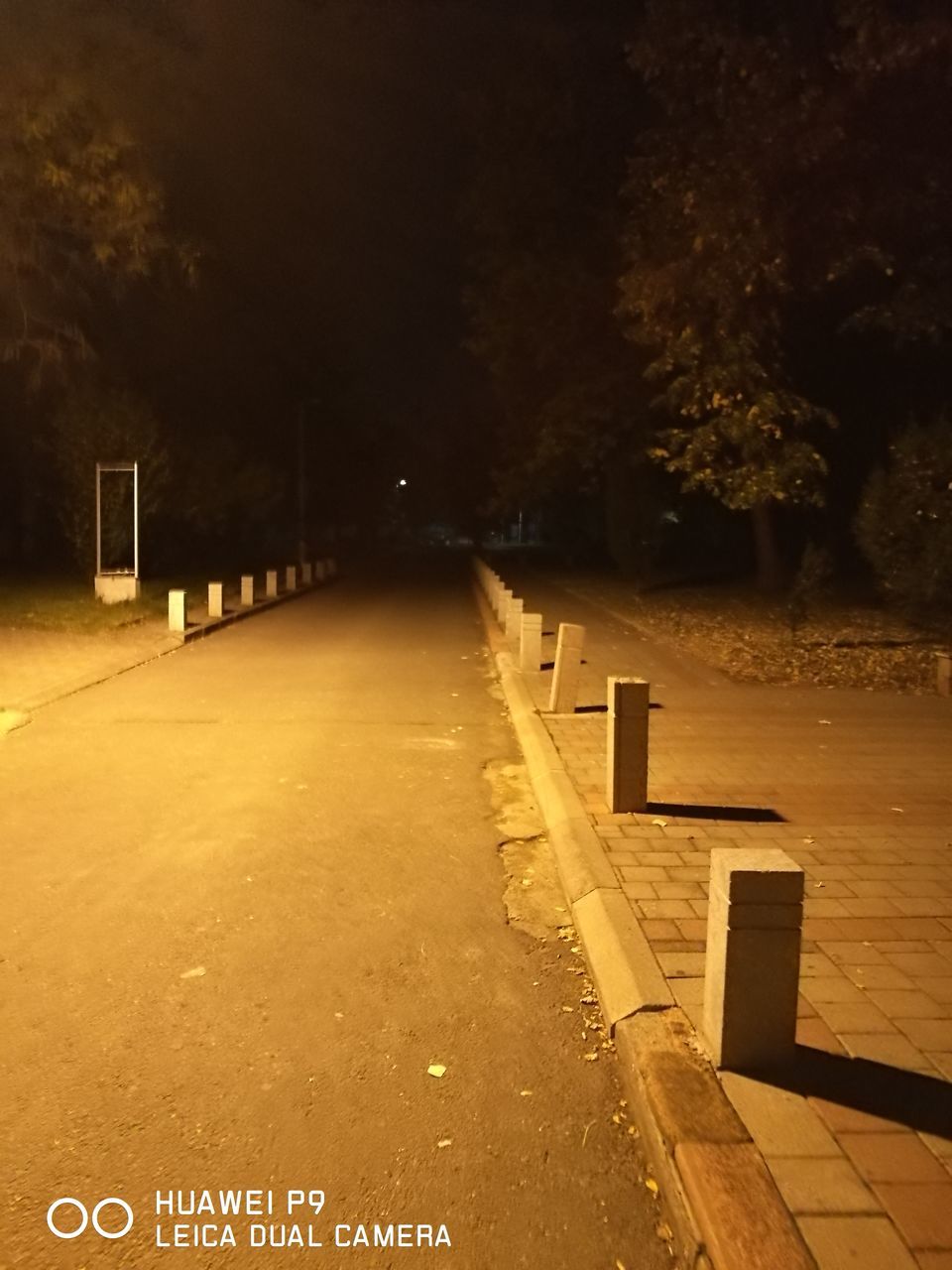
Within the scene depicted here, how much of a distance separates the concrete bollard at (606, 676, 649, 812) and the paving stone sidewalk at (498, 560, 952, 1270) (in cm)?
17

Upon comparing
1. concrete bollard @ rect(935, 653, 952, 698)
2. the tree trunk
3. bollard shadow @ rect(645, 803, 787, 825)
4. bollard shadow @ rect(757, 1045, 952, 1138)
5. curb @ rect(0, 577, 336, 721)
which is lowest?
curb @ rect(0, 577, 336, 721)

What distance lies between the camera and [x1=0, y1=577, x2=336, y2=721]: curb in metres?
11.8

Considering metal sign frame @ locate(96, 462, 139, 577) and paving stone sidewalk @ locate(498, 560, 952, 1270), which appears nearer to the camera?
paving stone sidewalk @ locate(498, 560, 952, 1270)

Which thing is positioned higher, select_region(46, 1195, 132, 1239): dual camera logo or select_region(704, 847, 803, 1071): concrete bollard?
select_region(704, 847, 803, 1071): concrete bollard

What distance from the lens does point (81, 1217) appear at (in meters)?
3.45

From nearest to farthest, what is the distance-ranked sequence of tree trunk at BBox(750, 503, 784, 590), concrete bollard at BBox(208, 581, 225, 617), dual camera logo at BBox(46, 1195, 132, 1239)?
dual camera logo at BBox(46, 1195, 132, 1239) < concrete bollard at BBox(208, 581, 225, 617) < tree trunk at BBox(750, 503, 784, 590)

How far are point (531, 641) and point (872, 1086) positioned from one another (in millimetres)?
10911

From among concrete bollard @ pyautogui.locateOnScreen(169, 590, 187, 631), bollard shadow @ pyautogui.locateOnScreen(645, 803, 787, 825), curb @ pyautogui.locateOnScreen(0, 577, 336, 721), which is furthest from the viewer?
concrete bollard @ pyautogui.locateOnScreen(169, 590, 187, 631)

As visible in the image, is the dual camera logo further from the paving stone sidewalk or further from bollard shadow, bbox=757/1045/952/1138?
bollard shadow, bbox=757/1045/952/1138

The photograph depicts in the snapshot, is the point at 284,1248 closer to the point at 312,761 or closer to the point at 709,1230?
the point at 709,1230

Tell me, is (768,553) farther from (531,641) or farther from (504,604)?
(531,641)

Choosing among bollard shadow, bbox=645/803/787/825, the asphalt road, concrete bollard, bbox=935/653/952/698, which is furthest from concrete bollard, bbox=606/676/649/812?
concrete bollard, bbox=935/653/952/698

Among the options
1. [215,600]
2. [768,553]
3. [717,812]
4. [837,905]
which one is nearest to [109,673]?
[215,600]

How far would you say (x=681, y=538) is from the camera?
57062mm
